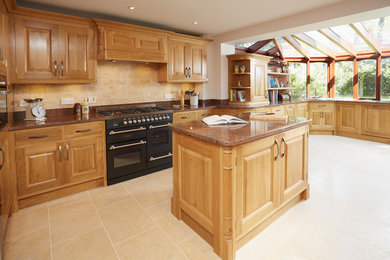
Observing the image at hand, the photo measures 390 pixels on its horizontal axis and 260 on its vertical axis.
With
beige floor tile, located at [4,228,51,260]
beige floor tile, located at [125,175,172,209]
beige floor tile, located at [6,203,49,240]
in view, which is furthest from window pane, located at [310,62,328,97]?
beige floor tile, located at [4,228,51,260]

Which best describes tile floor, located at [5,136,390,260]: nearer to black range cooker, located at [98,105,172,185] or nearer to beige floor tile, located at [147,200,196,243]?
beige floor tile, located at [147,200,196,243]

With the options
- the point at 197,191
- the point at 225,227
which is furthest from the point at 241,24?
the point at 225,227

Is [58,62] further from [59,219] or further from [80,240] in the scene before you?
[80,240]

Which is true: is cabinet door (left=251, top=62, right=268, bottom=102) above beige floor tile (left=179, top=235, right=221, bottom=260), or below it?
above

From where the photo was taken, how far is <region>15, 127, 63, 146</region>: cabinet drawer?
2666mm

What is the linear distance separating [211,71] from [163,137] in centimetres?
214

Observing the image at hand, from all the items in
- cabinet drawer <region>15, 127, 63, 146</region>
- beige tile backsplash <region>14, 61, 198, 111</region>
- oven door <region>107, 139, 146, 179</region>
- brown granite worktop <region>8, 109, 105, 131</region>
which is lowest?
oven door <region>107, 139, 146, 179</region>

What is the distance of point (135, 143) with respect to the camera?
11.8 feet

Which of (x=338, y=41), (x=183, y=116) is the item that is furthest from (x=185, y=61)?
(x=338, y=41)

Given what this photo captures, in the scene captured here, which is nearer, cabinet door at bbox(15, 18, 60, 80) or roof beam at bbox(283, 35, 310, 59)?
cabinet door at bbox(15, 18, 60, 80)

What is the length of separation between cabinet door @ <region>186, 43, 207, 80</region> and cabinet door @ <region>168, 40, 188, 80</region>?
0.36 feet

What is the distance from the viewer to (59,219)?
254 centimetres

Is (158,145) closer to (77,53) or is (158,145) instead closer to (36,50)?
(77,53)

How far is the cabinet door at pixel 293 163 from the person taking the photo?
7.73 ft
